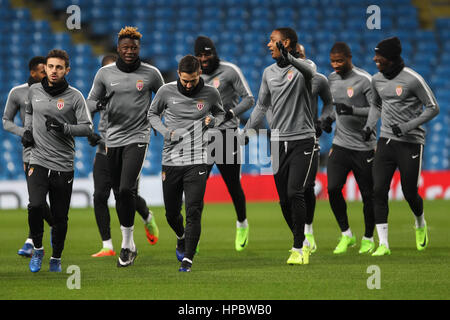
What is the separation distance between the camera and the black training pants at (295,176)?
837cm

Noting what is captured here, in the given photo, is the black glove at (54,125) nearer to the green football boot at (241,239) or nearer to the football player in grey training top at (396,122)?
the green football boot at (241,239)

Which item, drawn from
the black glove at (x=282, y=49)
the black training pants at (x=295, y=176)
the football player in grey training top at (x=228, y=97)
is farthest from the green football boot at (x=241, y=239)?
the black glove at (x=282, y=49)

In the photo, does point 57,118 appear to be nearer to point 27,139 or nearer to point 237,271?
point 27,139

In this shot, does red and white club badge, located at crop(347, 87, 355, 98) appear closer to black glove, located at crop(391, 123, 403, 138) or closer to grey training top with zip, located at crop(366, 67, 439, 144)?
grey training top with zip, located at crop(366, 67, 439, 144)

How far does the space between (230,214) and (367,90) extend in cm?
723

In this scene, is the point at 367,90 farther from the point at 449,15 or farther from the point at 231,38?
the point at 449,15

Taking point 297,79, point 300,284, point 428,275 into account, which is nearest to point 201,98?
point 297,79

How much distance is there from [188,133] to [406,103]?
281 centimetres

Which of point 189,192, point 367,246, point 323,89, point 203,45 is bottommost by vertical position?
point 367,246

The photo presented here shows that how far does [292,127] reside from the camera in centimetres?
860

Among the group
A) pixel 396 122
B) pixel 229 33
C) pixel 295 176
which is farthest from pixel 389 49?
pixel 229 33

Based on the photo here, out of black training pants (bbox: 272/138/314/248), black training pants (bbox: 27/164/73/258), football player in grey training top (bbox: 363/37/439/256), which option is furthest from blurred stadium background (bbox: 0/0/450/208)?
black training pants (bbox: 27/164/73/258)

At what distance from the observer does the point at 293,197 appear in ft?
27.6

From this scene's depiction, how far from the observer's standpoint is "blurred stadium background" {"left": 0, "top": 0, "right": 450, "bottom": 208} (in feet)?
72.8
